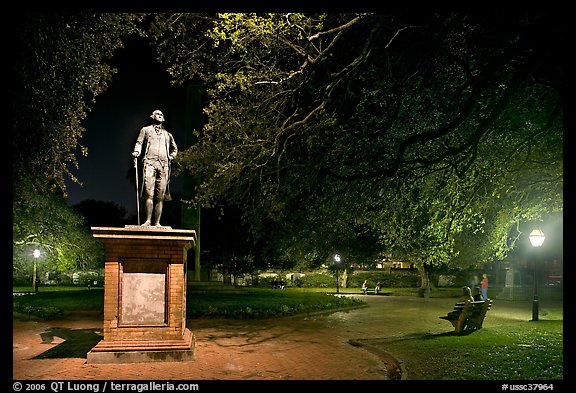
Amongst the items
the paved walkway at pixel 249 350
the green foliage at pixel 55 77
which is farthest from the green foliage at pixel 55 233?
the green foliage at pixel 55 77

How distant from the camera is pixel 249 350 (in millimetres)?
11047

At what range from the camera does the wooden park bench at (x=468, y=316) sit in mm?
13637

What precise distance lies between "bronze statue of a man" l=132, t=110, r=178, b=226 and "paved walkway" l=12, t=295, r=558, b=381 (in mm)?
2827

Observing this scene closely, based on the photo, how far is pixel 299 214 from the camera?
13320 millimetres

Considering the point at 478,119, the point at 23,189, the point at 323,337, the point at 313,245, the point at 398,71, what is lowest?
the point at 323,337

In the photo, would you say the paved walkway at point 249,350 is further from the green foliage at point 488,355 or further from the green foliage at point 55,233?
the green foliage at point 55,233

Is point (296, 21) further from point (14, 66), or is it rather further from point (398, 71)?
point (14, 66)

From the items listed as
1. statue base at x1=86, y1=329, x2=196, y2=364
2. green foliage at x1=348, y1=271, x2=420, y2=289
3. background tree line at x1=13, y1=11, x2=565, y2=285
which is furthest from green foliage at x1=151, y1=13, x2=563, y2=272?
green foliage at x1=348, y1=271, x2=420, y2=289

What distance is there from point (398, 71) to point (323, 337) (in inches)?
272

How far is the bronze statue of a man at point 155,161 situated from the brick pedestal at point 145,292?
54 centimetres

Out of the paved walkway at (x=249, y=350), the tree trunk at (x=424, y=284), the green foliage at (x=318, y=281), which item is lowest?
the green foliage at (x=318, y=281)

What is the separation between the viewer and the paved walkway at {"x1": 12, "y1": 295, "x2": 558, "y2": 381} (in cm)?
857

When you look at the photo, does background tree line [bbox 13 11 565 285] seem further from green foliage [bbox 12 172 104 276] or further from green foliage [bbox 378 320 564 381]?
green foliage [bbox 12 172 104 276]
